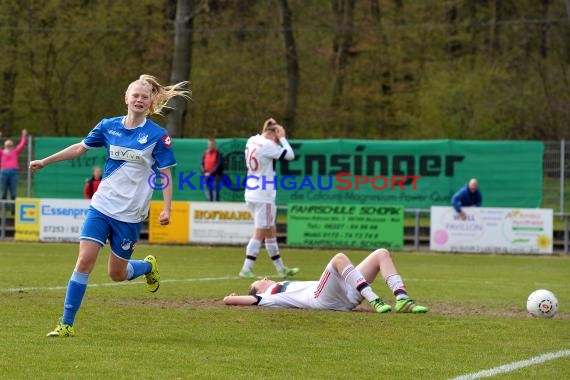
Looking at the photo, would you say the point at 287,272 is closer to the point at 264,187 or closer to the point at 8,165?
the point at 264,187

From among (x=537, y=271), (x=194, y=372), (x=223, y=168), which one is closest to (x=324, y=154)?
(x=223, y=168)

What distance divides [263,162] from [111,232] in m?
7.34

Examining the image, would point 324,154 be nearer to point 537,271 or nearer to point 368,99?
point 537,271

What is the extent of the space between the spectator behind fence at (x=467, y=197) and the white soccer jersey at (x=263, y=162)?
975 cm

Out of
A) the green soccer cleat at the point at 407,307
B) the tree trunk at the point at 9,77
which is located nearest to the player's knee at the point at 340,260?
the green soccer cleat at the point at 407,307

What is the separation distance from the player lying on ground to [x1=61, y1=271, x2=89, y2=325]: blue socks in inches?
105

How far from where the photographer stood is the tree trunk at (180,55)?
3438cm

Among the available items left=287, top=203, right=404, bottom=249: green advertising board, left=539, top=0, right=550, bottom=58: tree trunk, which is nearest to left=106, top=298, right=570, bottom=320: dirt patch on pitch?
left=287, top=203, right=404, bottom=249: green advertising board

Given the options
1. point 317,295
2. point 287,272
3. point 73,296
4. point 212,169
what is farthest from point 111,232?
point 212,169

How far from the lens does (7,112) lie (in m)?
41.4

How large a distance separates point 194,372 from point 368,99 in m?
38.0

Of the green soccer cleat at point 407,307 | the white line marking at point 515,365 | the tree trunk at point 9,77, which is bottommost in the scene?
the white line marking at point 515,365

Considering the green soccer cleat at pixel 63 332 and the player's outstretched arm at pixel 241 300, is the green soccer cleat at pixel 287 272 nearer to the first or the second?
the player's outstretched arm at pixel 241 300

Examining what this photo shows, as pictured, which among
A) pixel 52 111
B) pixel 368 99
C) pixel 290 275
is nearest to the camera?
pixel 290 275
